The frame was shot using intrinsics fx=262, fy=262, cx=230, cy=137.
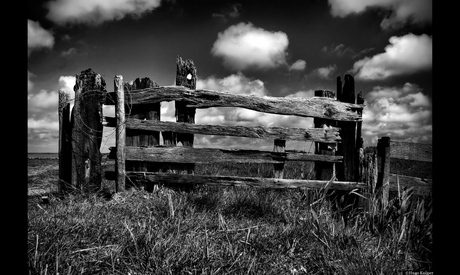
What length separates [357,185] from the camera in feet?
14.2

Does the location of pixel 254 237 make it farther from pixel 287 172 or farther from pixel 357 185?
pixel 287 172

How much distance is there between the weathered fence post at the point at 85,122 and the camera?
4.65 m

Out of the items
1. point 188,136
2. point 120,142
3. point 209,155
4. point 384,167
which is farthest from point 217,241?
point 384,167

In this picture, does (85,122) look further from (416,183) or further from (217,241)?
(416,183)

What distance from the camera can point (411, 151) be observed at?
14.6 ft

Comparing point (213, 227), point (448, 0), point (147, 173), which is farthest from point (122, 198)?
point (448, 0)

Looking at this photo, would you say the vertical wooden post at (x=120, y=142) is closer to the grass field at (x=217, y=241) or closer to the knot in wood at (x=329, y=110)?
the grass field at (x=217, y=241)

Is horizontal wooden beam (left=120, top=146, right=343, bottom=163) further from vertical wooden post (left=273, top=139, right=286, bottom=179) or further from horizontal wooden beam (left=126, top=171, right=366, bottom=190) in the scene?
horizontal wooden beam (left=126, top=171, right=366, bottom=190)

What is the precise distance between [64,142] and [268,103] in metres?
3.76

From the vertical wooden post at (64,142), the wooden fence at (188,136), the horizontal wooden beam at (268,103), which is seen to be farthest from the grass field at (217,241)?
the horizontal wooden beam at (268,103)

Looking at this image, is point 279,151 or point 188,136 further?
point 188,136

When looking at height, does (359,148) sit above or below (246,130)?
below
